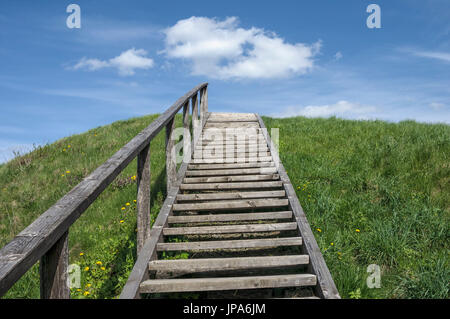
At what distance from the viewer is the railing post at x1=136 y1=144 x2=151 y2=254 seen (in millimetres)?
3262

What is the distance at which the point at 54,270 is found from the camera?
169 centimetres

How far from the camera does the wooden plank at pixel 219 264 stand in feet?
10.1

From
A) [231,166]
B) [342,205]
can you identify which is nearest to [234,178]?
[231,166]

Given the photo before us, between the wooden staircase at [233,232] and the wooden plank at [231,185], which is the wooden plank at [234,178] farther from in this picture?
the wooden plank at [231,185]

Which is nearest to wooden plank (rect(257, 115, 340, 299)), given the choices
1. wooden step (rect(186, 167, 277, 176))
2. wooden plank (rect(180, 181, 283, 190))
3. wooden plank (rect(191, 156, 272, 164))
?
wooden plank (rect(180, 181, 283, 190))

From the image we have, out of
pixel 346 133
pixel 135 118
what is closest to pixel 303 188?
pixel 346 133

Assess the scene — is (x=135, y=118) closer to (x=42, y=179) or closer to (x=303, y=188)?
(x=42, y=179)

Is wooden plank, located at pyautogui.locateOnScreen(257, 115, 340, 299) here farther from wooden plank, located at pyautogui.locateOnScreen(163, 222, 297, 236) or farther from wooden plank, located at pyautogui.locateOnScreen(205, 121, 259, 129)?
wooden plank, located at pyautogui.locateOnScreen(205, 121, 259, 129)

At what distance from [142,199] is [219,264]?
1018 millimetres

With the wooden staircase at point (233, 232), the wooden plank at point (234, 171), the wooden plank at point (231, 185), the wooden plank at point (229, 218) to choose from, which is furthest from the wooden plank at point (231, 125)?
the wooden plank at point (229, 218)

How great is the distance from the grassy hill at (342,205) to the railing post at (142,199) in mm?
457

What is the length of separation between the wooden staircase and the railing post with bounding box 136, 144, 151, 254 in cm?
22

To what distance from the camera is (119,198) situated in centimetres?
561
